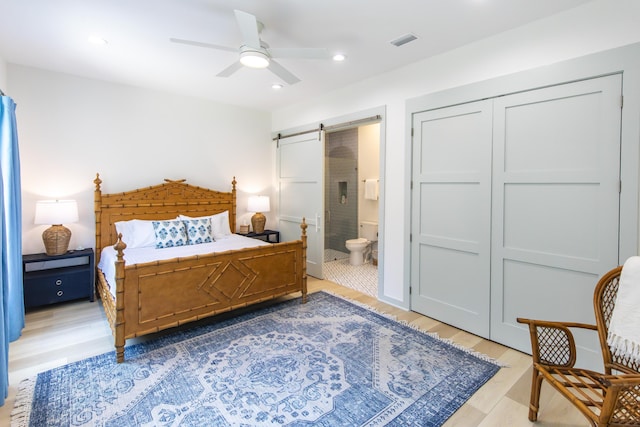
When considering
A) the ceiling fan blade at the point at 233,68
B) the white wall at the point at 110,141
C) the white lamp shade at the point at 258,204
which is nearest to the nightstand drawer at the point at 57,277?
the white wall at the point at 110,141

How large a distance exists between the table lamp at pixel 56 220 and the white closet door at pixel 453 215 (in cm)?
369

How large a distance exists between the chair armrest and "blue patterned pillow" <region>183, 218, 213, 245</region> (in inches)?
138

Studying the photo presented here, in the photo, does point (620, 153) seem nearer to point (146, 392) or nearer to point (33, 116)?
point (146, 392)

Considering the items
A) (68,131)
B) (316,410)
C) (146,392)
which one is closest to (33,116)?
(68,131)

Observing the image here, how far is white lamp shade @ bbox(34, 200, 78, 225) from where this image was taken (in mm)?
3354

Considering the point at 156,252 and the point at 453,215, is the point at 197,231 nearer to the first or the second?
the point at 156,252

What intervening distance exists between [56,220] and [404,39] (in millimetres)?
3885

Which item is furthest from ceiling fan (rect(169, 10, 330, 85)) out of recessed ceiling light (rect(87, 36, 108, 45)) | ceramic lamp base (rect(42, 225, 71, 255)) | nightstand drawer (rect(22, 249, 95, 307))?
nightstand drawer (rect(22, 249, 95, 307))

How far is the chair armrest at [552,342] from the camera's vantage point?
1.80 metres

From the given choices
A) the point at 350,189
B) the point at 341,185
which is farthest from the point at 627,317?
the point at 341,185

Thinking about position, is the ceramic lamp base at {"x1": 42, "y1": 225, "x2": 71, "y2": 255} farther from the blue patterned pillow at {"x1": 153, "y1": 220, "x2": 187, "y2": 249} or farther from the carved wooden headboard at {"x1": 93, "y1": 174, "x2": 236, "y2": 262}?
the blue patterned pillow at {"x1": 153, "y1": 220, "x2": 187, "y2": 249}

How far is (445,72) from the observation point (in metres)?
3.10

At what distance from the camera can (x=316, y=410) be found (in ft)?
6.45

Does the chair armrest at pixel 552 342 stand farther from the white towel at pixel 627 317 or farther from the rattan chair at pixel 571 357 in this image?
the white towel at pixel 627 317
